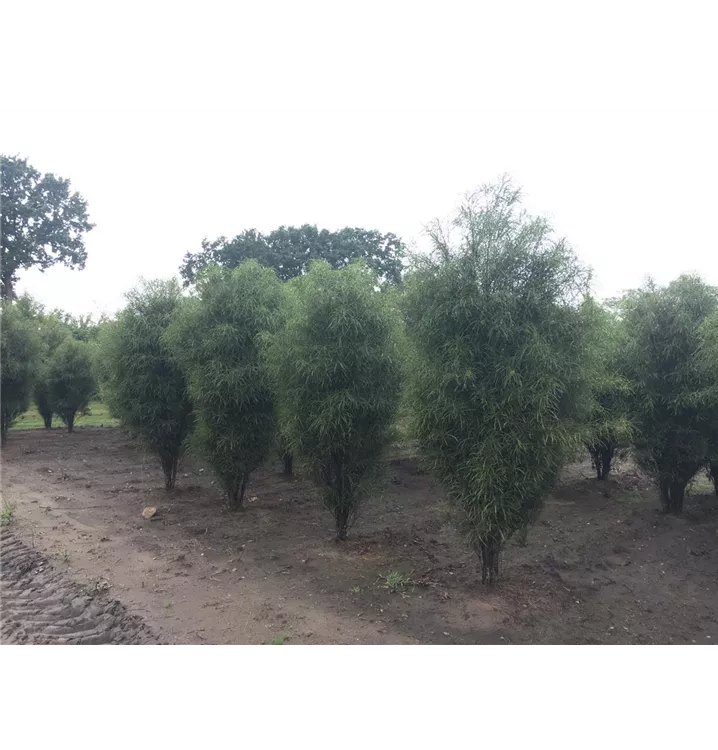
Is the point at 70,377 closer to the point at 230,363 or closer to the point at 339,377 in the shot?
the point at 230,363

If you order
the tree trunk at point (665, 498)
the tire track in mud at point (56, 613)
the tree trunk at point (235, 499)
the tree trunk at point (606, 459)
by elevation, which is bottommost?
the tire track in mud at point (56, 613)

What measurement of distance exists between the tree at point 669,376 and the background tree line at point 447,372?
20 millimetres

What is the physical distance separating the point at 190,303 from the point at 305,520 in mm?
3430

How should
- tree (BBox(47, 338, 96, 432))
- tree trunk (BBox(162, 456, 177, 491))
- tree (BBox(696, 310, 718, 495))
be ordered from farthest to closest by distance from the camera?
tree (BBox(47, 338, 96, 432))
tree trunk (BBox(162, 456, 177, 491))
tree (BBox(696, 310, 718, 495))

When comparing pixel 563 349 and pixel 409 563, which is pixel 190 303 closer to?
pixel 409 563

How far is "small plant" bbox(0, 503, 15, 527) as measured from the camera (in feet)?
25.7

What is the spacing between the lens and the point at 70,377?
16.2 m

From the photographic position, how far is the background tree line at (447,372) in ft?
15.9

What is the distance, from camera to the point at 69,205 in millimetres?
26453

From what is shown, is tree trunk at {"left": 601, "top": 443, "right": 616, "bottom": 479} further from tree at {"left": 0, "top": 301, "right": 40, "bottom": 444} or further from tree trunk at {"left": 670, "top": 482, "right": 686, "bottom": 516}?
tree at {"left": 0, "top": 301, "right": 40, "bottom": 444}

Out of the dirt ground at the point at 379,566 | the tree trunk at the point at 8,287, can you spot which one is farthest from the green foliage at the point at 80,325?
the dirt ground at the point at 379,566

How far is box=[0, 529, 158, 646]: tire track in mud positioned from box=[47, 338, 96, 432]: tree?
428 inches

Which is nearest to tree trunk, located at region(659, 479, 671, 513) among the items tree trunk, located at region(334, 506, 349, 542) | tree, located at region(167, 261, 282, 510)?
tree trunk, located at region(334, 506, 349, 542)

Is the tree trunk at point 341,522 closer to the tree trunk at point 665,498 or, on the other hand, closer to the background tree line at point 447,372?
the background tree line at point 447,372
